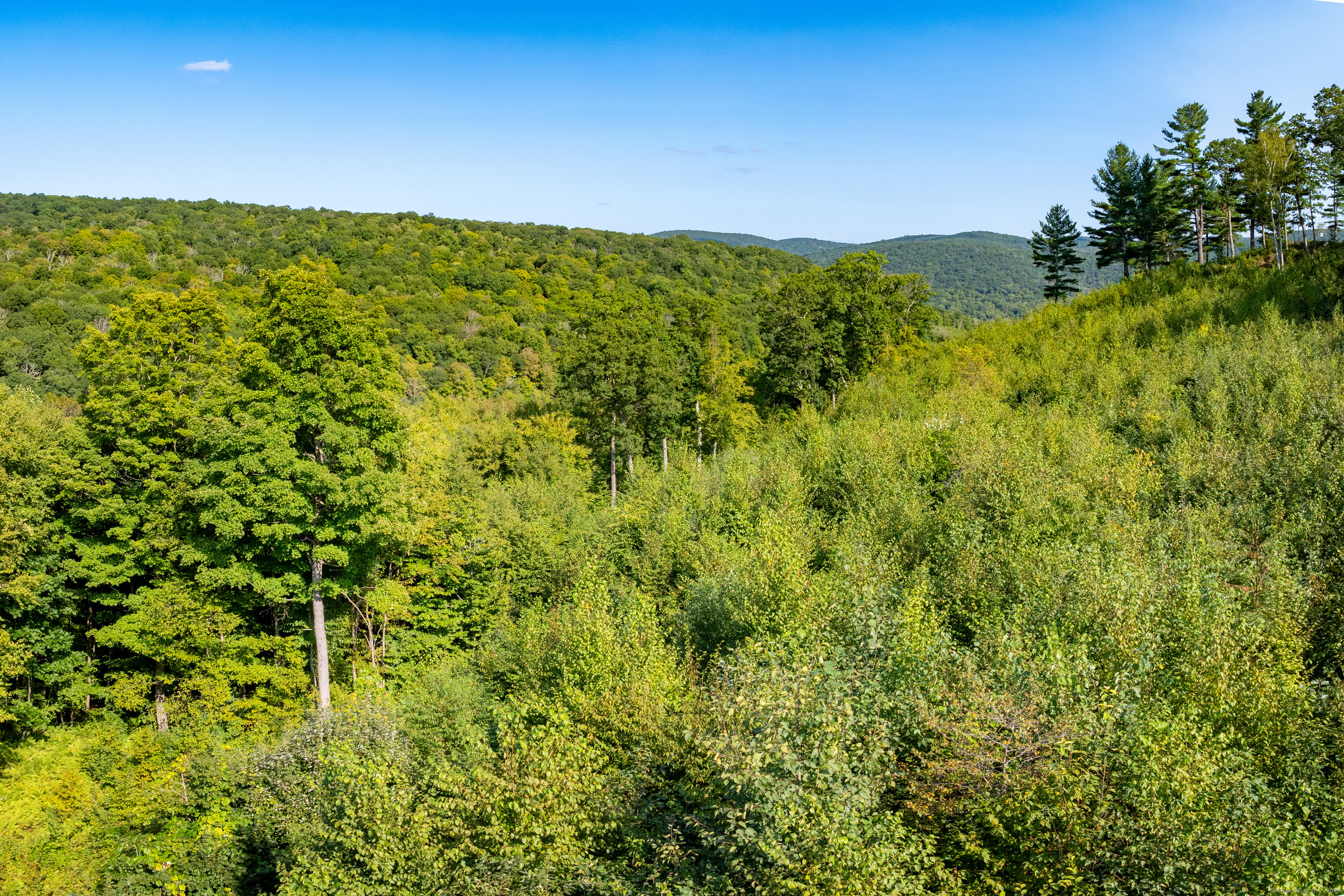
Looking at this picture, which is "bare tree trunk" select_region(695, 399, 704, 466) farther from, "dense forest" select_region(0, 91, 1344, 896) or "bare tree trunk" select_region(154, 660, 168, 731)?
"bare tree trunk" select_region(154, 660, 168, 731)

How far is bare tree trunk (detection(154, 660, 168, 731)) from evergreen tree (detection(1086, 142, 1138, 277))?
5812 centimetres

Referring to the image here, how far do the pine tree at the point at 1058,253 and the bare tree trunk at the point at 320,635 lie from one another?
4933 cm

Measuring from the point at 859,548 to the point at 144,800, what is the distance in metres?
20.2

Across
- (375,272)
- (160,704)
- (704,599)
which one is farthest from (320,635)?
(375,272)

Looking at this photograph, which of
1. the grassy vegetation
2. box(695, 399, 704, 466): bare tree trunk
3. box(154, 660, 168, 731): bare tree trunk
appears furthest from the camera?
box(695, 399, 704, 466): bare tree trunk

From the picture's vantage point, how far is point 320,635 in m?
23.0

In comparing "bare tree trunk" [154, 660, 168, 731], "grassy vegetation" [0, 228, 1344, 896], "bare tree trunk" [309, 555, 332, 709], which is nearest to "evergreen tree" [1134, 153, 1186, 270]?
"grassy vegetation" [0, 228, 1344, 896]

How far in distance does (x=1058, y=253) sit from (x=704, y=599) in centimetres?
4703

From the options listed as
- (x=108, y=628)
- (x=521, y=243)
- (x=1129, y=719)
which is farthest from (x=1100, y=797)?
(x=521, y=243)

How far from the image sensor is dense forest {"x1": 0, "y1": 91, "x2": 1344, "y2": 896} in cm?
986

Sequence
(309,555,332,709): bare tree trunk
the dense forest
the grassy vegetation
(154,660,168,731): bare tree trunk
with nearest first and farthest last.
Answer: the grassy vegetation < the dense forest < (309,555,332,709): bare tree trunk < (154,660,168,731): bare tree trunk

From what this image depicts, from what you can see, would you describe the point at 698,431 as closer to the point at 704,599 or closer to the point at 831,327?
the point at 831,327

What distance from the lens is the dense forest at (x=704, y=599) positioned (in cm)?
986

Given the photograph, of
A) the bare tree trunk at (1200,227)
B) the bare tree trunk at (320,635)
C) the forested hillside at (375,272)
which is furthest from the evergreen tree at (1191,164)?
the bare tree trunk at (320,635)
